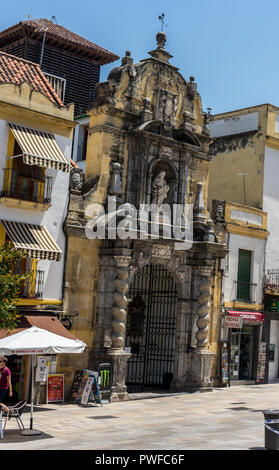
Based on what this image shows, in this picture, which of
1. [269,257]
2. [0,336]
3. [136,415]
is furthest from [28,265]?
[269,257]

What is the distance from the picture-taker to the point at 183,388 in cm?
2588

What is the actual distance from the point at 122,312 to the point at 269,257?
35.3ft

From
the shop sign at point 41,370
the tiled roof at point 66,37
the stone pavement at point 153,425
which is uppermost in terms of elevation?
the tiled roof at point 66,37

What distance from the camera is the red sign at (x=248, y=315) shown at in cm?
2889

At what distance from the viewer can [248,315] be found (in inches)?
1170

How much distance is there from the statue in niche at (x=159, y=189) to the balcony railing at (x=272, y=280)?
826cm

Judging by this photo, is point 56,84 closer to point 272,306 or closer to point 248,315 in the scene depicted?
point 248,315

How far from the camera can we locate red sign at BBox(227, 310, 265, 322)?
94.8 ft

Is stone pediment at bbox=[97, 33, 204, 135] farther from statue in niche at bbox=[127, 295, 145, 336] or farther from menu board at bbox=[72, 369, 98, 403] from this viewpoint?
menu board at bbox=[72, 369, 98, 403]

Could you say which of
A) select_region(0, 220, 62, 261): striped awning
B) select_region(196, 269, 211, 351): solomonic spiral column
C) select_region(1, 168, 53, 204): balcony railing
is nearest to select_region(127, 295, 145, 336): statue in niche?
select_region(196, 269, 211, 351): solomonic spiral column

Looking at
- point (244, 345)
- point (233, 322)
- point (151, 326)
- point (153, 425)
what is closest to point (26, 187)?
point (153, 425)

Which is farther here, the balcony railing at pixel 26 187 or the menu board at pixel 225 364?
the menu board at pixel 225 364

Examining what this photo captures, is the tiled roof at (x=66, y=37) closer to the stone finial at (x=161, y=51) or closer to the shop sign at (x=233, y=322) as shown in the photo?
the stone finial at (x=161, y=51)

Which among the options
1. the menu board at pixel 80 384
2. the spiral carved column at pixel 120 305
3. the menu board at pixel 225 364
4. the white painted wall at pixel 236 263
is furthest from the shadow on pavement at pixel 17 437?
the white painted wall at pixel 236 263
